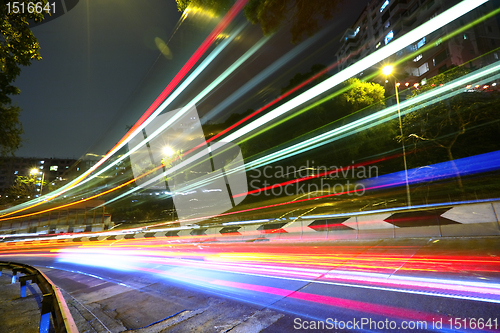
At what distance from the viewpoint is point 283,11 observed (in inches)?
483

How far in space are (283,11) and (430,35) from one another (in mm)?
48279

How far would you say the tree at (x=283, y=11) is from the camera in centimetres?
1188

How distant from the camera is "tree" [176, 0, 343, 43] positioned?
11875 mm

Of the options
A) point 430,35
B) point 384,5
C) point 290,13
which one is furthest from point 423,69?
point 290,13

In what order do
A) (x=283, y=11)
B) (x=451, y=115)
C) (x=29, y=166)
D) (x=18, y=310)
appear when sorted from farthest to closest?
(x=29, y=166) < (x=451, y=115) < (x=283, y=11) < (x=18, y=310)

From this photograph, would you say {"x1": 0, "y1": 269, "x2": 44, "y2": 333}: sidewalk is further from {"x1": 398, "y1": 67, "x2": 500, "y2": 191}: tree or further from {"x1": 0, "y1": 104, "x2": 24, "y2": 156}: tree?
{"x1": 398, "y1": 67, "x2": 500, "y2": 191}: tree

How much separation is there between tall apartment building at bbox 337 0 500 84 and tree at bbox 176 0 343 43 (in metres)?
27.1

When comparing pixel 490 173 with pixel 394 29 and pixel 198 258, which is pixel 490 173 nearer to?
pixel 198 258

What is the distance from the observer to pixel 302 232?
465 inches

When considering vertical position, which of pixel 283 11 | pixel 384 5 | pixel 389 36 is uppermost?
pixel 384 5

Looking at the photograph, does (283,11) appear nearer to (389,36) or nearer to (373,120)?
(373,120)

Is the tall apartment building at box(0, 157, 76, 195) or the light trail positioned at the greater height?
the tall apartment building at box(0, 157, 76, 195)

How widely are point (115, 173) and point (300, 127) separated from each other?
2840cm

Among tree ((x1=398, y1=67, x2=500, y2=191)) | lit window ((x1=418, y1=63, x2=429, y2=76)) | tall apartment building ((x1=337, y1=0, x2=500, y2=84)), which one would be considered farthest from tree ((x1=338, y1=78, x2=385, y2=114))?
lit window ((x1=418, y1=63, x2=429, y2=76))
